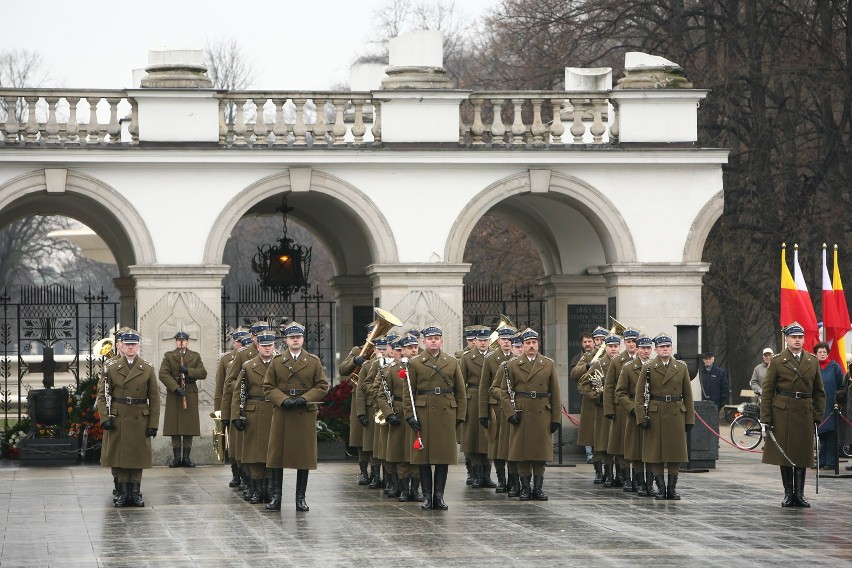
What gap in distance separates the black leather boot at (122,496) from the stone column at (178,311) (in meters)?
4.91

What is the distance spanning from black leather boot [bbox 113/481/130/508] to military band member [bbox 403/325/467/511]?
110 inches

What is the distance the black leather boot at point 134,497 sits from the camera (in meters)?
16.5

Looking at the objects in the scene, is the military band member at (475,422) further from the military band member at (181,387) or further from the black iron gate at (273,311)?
the military band member at (181,387)

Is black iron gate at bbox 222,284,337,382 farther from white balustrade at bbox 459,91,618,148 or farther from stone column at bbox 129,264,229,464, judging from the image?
white balustrade at bbox 459,91,618,148

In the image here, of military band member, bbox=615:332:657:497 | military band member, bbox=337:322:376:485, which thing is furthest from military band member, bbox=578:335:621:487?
military band member, bbox=337:322:376:485

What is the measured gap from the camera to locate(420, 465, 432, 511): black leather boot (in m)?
16.2

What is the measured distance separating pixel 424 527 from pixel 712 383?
11281 mm

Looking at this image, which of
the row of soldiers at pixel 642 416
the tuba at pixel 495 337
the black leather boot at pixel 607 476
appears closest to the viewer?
the row of soldiers at pixel 642 416

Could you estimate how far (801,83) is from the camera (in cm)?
3066

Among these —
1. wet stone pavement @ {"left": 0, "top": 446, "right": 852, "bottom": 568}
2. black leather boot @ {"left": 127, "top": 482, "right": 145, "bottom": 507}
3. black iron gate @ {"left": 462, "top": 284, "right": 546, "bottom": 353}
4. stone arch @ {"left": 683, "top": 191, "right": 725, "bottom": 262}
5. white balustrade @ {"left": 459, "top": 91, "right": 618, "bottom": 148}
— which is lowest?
wet stone pavement @ {"left": 0, "top": 446, "right": 852, "bottom": 568}

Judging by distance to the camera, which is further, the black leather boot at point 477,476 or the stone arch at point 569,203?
the stone arch at point 569,203

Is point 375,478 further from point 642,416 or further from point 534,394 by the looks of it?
point 642,416

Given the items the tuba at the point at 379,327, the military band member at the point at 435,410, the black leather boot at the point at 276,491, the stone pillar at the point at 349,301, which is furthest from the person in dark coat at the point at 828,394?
the black leather boot at the point at 276,491

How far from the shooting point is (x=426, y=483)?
53.5 ft
